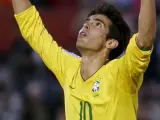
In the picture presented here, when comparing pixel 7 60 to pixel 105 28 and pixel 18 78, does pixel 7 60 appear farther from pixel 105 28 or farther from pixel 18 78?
pixel 105 28

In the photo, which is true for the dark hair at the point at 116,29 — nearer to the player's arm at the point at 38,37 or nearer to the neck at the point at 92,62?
the neck at the point at 92,62

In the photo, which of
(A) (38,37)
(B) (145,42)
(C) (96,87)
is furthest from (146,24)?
(A) (38,37)

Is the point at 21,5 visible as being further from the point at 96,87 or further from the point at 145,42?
the point at 145,42

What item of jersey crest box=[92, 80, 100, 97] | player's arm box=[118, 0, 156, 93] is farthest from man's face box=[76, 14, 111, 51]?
player's arm box=[118, 0, 156, 93]

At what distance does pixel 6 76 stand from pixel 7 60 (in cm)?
30

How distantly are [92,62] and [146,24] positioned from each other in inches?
25.3

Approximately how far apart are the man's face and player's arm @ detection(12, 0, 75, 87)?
0.90 feet

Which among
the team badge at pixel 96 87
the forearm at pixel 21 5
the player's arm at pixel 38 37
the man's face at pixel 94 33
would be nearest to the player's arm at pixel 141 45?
the team badge at pixel 96 87

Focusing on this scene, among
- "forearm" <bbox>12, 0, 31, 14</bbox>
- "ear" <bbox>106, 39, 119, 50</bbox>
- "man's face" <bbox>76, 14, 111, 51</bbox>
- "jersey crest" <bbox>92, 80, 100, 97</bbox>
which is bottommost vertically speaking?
"jersey crest" <bbox>92, 80, 100, 97</bbox>

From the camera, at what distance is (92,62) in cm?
420

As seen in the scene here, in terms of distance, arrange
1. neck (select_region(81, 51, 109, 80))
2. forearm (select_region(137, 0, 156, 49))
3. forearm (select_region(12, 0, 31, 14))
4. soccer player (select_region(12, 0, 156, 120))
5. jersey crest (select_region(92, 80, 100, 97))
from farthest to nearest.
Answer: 1. forearm (select_region(12, 0, 31, 14))
2. neck (select_region(81, 51, 109, 80))
3. jersey crest (select_region(92, 80, 100, 97))
4. soccer player (select_region(12, 0, 156, 120))
5. forearm (select_region(137, 0, 156, 49))

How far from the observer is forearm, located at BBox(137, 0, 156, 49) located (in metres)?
3.62

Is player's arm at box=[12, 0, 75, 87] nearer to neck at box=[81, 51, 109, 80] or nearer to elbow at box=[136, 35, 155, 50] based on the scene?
neck at box=[81, 51, 109, 80]

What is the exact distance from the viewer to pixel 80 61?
14.3ft
